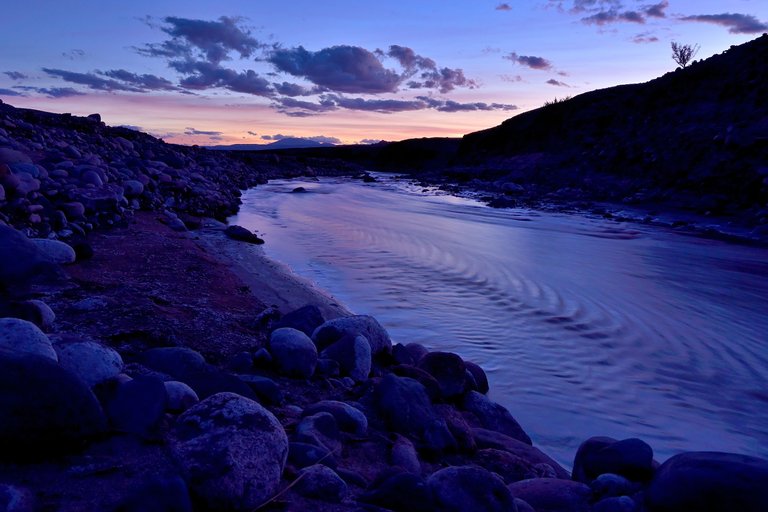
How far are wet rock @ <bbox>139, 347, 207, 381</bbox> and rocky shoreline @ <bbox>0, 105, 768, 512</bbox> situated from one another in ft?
0.03

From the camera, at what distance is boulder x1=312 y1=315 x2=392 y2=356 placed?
12.5 ft

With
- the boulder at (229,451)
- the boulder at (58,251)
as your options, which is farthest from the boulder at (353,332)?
the boulder at (58,251)

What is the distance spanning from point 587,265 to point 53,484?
8.01 m

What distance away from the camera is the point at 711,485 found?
2.09 metres

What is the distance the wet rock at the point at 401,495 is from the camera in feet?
6.43

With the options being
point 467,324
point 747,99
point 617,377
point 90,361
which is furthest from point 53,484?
point 747,99

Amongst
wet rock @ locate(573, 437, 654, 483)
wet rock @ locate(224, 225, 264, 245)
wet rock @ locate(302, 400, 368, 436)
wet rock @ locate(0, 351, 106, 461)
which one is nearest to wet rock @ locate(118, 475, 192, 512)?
wet rock @ locate(0, 351, 106, 461)

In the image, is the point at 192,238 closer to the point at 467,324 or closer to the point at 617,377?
the point at 467,324

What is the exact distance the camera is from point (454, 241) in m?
11.0

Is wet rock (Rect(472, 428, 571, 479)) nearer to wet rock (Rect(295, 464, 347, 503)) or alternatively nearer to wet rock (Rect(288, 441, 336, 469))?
wet rock (Rect(288, 441, 336, 469))

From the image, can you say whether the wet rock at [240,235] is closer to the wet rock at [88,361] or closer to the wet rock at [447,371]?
the wet rock at [447,371]

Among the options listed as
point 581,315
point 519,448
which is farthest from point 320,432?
point 581,315

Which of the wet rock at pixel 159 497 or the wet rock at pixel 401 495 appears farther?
the wet rock at pixel 401 495

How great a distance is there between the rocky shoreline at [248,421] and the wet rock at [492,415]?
1cm
